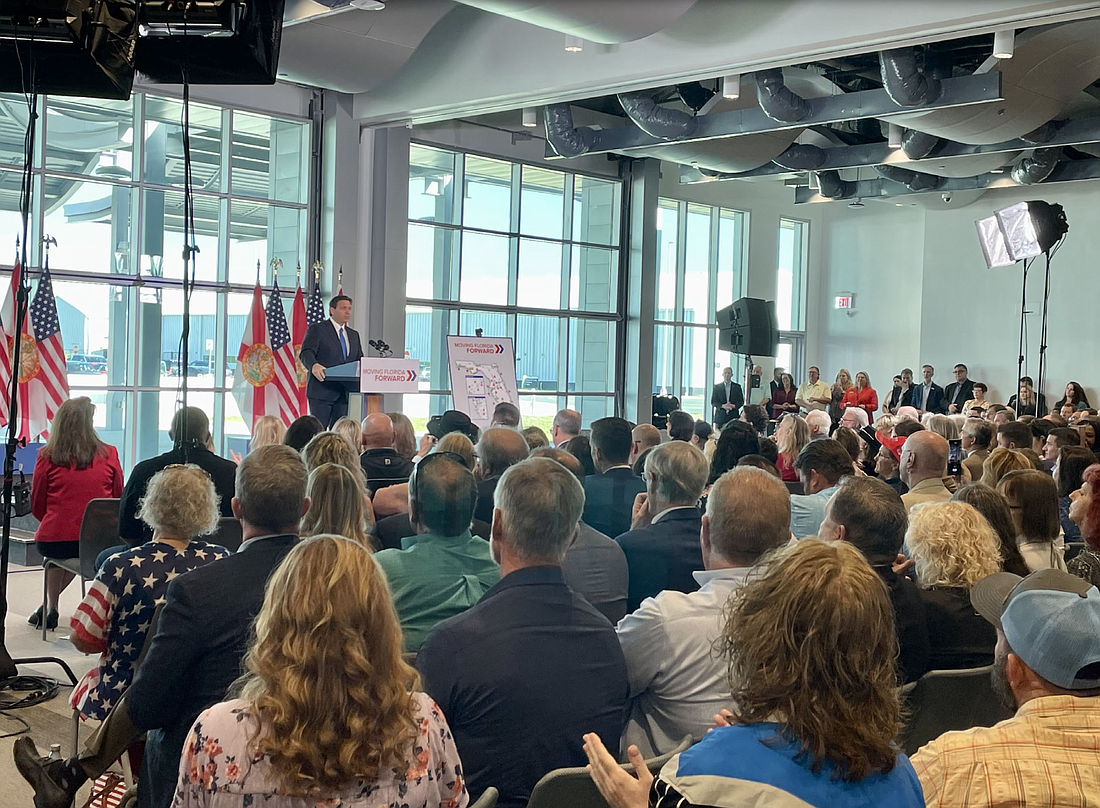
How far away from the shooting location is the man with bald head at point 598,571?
3459 millimetres

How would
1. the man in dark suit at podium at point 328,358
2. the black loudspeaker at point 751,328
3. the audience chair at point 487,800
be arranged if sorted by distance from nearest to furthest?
1. the audience chair at point 487,800
2. the man in dark suit at podium at point 328,358
3. the black loudspeaker at point 751,328

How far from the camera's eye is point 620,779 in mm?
1704

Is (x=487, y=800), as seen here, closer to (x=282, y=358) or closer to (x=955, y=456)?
(x=955, y=456)

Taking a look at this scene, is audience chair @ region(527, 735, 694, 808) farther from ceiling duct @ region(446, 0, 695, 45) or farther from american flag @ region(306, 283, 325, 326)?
american flag @ region(306, 283, 325, 326)

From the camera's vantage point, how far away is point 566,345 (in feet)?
49.2

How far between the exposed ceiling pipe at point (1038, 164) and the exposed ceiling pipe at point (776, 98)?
16.1 ft

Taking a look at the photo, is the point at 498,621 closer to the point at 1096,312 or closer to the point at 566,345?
the point at 566,345

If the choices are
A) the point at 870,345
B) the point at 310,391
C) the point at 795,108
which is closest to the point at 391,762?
the point at 310,391

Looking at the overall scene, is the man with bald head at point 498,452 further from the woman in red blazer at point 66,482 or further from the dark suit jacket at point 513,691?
the dark suit jacket at point 513,691

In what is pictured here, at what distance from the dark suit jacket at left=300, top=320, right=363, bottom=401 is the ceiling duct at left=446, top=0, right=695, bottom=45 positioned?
285 cm

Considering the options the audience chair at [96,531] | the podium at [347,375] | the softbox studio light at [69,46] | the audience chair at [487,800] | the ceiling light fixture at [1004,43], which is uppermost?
the ceiling light fixture at [1004,43]

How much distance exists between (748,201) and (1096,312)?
5.50 metres

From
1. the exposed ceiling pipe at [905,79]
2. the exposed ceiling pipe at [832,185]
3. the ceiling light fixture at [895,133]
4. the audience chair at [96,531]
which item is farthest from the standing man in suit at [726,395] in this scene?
the audience chair at [96,531]

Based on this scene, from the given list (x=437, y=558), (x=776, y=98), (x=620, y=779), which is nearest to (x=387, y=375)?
(x=776, y=98)
